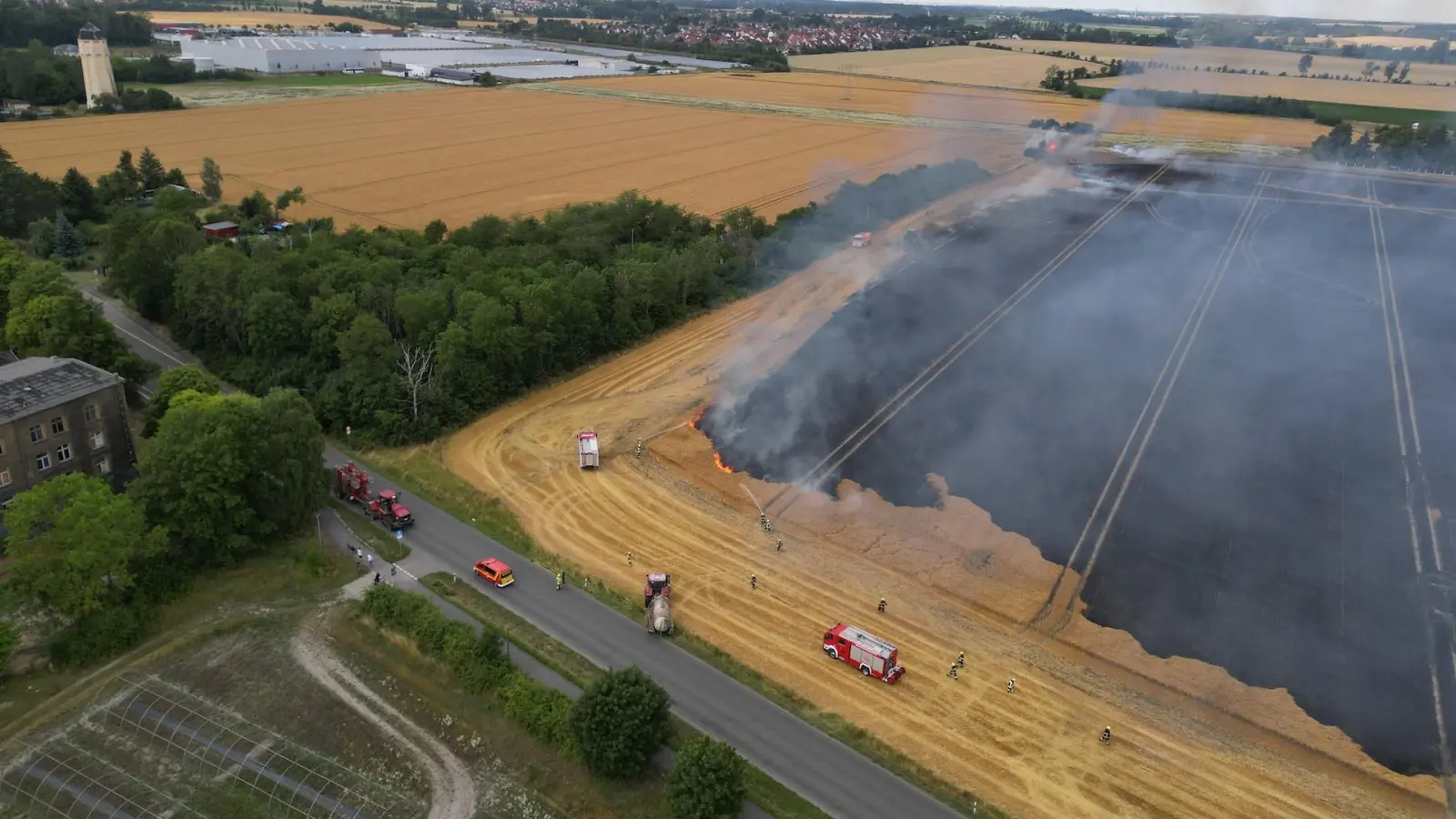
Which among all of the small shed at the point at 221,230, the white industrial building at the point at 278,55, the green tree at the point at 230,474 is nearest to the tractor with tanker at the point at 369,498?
the green tree at the point at 230,474

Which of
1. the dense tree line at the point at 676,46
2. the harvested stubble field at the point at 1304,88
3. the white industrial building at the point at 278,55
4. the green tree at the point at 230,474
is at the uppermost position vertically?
the dense tree line at the point at 676,46

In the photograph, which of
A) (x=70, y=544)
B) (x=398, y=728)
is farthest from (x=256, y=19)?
(x=398, y=728)

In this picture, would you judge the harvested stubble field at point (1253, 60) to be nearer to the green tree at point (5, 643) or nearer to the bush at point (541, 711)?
the bush at point (541, 711)

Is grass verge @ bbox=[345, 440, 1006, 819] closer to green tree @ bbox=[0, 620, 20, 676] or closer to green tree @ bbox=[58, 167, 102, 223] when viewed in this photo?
green tree @ bbox=[0, 620, 20, 676]

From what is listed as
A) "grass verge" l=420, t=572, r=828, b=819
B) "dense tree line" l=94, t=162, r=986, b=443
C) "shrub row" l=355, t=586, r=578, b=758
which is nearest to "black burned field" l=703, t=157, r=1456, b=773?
"dense tree line" l=94, t=162, r=986, b=443

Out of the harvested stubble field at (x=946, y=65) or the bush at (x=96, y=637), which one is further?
the harvested stubble field at (x=946, y=65)

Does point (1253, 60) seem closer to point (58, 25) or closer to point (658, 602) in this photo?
point (658, 602)

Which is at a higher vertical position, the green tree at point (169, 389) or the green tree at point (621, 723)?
the green tree at point (169, 389)
